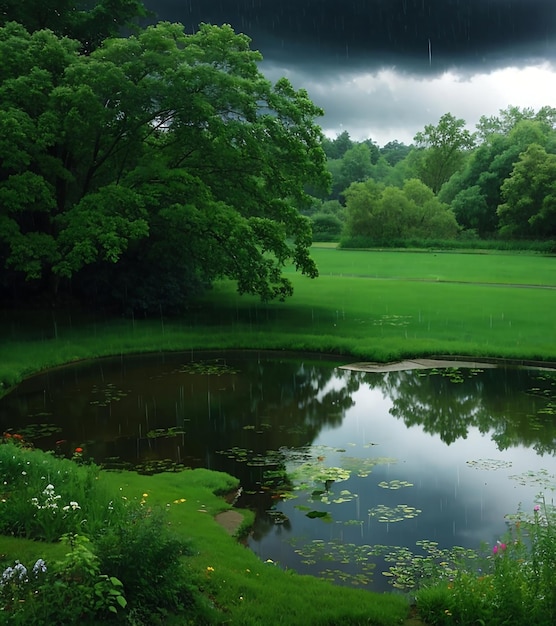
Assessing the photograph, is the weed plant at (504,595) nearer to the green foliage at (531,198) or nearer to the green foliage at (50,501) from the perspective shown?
the green foliage at (50,501)

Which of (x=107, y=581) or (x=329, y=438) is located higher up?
(x=107, y=581)

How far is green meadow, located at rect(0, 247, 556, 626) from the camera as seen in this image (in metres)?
6.63

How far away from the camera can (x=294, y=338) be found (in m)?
23.7

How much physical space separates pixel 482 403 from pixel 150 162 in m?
15.1

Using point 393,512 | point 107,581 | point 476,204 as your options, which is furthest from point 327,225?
point 107,581

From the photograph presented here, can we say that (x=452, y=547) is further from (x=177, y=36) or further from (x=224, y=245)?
(x=177, y=36)

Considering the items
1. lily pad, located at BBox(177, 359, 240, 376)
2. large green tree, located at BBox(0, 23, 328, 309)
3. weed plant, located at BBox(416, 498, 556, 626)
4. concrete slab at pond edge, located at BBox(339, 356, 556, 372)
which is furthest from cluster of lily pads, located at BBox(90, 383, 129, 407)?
weed plant, located at BBox(416, 498, 556, 626)

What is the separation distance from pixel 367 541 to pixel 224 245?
17694 millimetres

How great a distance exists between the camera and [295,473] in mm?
11336

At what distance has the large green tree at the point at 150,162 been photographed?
22.4m

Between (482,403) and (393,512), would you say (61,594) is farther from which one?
(482,403)

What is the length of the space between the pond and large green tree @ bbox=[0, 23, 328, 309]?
5200 millimetres

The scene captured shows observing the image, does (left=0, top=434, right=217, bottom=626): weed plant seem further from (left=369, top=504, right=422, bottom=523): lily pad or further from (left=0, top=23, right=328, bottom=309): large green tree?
(left=0, top=23, right=328, bottom=309): large green tree

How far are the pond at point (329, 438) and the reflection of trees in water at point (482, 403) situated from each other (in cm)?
5
